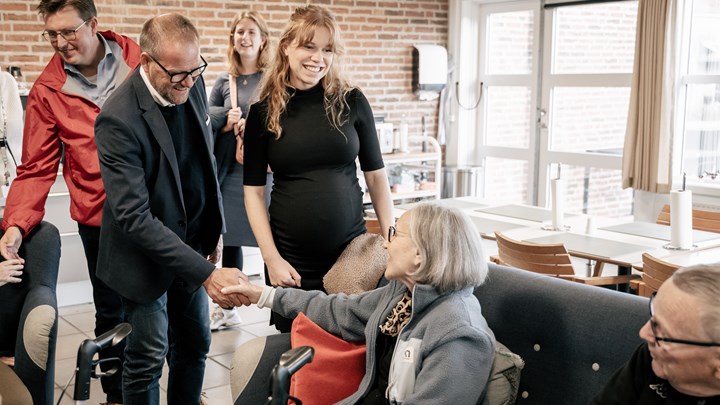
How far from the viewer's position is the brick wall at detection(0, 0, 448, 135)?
5.25m

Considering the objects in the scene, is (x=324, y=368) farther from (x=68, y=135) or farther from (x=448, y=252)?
(x=68, y=135)

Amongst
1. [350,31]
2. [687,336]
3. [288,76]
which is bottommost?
[687,336]

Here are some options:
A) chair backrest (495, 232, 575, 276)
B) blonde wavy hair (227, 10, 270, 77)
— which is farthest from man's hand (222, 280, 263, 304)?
blonde wavy hair (227, 10, 270, 77)

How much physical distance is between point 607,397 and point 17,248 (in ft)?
7.09

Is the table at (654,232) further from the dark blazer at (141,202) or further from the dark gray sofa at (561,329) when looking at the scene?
the dark blazer at (141,202)

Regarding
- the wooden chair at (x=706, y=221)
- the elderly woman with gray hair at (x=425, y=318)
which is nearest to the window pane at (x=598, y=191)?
the wooden chair at (x=706, y=221)

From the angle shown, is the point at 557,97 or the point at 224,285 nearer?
the point at 224,285

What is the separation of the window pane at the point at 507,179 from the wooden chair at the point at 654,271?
4059 mm

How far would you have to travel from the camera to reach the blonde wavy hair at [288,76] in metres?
2.54

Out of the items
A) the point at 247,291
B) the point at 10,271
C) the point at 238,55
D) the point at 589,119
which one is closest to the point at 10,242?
the point at 10,271

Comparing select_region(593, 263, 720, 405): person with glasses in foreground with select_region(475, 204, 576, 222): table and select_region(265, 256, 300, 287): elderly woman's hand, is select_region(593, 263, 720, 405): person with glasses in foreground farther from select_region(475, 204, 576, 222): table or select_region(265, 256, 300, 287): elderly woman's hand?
select_region(475, 204, 576, 222): table

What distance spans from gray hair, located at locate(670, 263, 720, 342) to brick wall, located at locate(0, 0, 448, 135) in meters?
4.81

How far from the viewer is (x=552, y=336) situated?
208 cm

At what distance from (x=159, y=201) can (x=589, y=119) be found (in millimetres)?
5082
